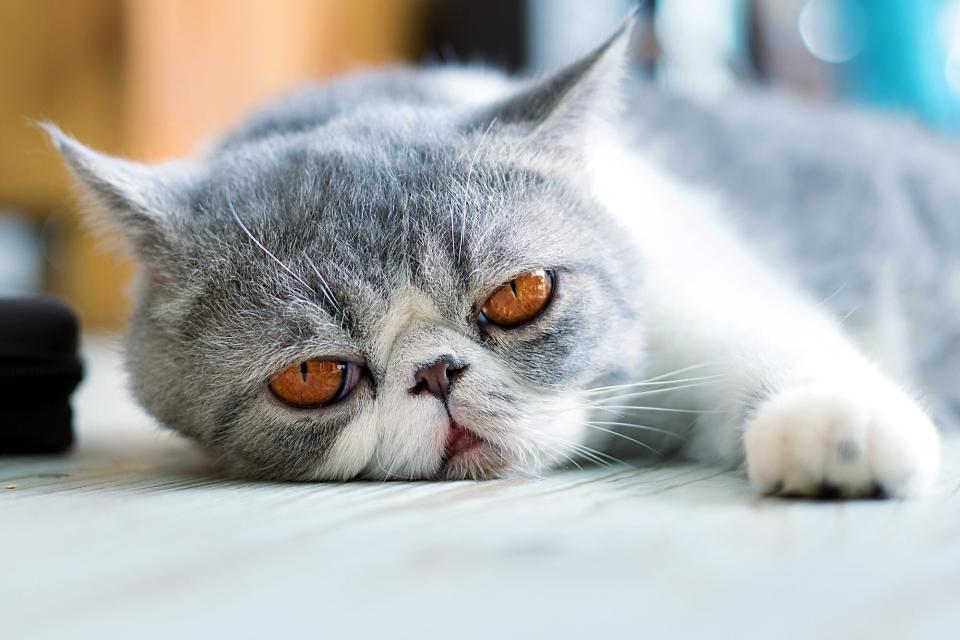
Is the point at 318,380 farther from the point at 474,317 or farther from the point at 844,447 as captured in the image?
the point at 844,447

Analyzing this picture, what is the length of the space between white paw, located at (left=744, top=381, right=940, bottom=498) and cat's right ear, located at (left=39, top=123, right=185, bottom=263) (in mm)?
868

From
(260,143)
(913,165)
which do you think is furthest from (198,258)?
(913,165)

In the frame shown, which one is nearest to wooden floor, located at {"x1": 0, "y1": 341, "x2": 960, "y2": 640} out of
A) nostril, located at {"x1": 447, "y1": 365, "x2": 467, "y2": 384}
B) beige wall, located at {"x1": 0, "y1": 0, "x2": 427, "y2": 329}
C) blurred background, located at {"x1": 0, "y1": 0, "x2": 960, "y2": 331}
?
nostril, located at {"x1": 447, "y1": 365, "x2": 467, "y2": 384}

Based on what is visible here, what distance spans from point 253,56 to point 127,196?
11.8ft

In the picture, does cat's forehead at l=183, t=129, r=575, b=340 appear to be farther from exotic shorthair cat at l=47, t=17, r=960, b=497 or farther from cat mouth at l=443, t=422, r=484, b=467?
cat mouth at l=443, t=422, r=484, b=467

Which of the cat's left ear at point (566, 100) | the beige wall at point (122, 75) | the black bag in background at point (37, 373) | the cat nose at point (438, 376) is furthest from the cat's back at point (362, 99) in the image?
the beige wall at point (122, 75)

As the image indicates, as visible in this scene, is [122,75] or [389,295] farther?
[122,75]

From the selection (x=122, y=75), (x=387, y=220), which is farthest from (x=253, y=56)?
(x=387, y=220)

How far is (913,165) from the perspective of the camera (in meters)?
2.35

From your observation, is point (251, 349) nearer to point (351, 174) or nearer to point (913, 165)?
point (351, 174)

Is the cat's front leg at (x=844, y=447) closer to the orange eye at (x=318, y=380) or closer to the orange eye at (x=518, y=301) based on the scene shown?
the orange eye at (x=518, y=301)

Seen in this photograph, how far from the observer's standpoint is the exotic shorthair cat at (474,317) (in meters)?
1.25

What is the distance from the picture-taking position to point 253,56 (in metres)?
4.73

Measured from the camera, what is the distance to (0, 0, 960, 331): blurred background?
4.15m
